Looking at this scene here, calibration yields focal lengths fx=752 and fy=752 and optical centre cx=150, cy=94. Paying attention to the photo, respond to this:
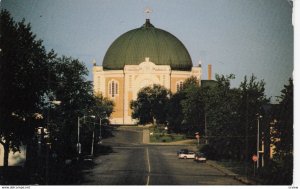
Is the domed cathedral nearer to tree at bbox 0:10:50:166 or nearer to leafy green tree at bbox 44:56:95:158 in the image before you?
leafy green tree at bbox 44:56:95:158

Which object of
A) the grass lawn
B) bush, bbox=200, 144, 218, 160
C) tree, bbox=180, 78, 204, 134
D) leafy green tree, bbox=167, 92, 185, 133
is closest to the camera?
bush, bbox=200, 144, 218, 160

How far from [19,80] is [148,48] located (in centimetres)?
10844

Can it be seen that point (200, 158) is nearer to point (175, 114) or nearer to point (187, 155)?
point (187, 155)

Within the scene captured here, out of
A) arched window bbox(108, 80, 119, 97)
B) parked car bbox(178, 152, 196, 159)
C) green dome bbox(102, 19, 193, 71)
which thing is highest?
green dome bbox(102, 19, 193, 71)

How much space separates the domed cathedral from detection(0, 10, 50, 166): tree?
102671mm

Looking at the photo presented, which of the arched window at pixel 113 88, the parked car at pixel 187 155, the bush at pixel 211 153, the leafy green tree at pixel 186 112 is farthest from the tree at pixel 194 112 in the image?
the arched window at pixel 113 88

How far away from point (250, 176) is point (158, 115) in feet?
274

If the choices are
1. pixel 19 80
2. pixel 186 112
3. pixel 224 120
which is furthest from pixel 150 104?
pixel 19 80

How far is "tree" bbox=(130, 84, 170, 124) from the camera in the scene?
13200 cm

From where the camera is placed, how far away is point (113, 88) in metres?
160

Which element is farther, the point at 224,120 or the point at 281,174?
the point at 224,120

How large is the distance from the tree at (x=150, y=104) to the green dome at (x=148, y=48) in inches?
443

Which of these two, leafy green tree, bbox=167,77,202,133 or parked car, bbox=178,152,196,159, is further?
leafy green tree, bbox=167,77,202,133

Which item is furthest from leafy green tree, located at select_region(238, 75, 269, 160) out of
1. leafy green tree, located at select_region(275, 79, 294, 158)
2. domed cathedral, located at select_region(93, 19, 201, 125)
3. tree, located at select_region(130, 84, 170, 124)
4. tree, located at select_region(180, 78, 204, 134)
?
domed cathedral, located at select_region(93, 19, 201, 125)
